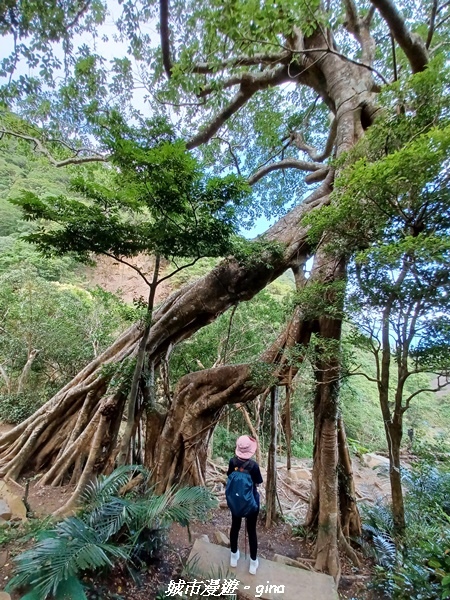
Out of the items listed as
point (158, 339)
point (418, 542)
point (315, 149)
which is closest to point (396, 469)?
point (418, 542)

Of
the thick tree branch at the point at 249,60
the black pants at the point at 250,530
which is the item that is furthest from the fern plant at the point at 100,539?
the thick tree branch at the point at 249,60

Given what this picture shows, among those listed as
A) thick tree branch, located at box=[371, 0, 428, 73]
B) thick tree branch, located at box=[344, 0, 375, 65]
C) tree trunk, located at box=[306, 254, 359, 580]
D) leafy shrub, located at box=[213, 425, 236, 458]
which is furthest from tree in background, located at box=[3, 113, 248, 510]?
leafy shrub, located at box=[213, 425, 236, 458]

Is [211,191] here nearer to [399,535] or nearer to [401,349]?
[401,349]

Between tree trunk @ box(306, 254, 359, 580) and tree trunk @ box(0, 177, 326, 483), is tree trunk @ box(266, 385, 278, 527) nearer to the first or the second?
tree trunk @ box(306, 254, 359, 580)

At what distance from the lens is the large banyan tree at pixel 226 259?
2738 millimetres

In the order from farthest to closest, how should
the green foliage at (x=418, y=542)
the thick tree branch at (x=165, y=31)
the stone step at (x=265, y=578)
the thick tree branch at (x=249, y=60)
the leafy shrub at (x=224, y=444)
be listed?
the leafy shrub at (x=224, y=444) → the thick tree branch at (x=249, y=60) → the thick tree branch at (x=165, y=31) → the stone step at (x=265, y=578) → the green foliage at (x=418, y=542)

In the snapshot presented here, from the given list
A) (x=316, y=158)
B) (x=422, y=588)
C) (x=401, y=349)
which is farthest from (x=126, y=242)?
(x=316, y=158)

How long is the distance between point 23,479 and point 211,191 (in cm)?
447

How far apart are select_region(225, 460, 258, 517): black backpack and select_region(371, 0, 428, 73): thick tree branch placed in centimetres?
377

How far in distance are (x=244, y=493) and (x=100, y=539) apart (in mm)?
1034

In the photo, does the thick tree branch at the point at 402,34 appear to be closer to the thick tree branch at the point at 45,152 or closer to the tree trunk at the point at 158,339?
the tree trunk at the point at 158,339

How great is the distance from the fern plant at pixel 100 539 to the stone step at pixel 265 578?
348 mm

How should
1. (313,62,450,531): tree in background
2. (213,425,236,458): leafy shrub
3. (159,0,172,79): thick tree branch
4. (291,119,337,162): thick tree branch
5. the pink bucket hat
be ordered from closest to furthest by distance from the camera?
(313,62,450,531): tree in background → the pink bucket hat → (159,0,172,79): thick tree branch → (291,119,337,162): thick tree branch → (213,425,236,458): leafy shrub

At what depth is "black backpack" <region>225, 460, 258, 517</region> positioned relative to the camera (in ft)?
6.84
